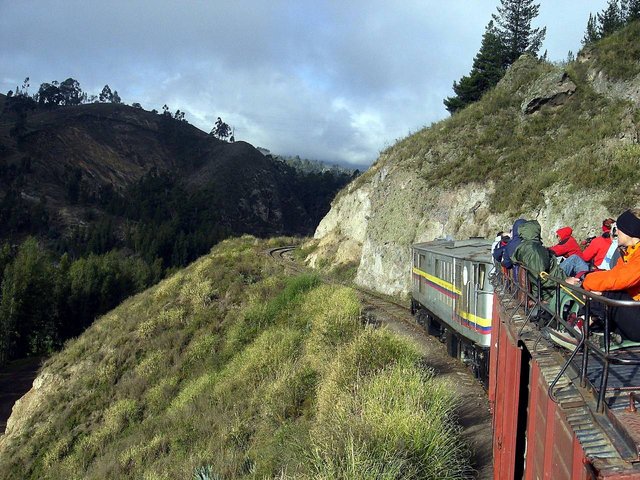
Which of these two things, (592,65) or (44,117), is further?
(44,117)

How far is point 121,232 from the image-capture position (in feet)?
366

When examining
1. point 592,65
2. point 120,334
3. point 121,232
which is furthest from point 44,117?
point 592,65

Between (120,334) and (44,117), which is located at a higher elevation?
(44,117)

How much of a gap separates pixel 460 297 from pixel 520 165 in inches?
597

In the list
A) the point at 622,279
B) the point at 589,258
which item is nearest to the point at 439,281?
the point at 589,258

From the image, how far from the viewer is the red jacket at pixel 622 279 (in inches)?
142

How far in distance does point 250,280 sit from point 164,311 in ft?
16.5

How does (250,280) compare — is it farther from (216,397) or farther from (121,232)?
(121,232)

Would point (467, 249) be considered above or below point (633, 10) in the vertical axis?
below

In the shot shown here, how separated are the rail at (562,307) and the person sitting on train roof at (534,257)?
0.7 inches

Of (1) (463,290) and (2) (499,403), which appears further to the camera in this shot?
(1) (463,290)

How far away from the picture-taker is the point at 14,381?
1917 inches

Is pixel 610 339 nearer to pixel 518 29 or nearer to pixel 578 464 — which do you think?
pixel 578 464

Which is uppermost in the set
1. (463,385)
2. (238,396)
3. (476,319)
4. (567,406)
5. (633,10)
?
(633,10)
